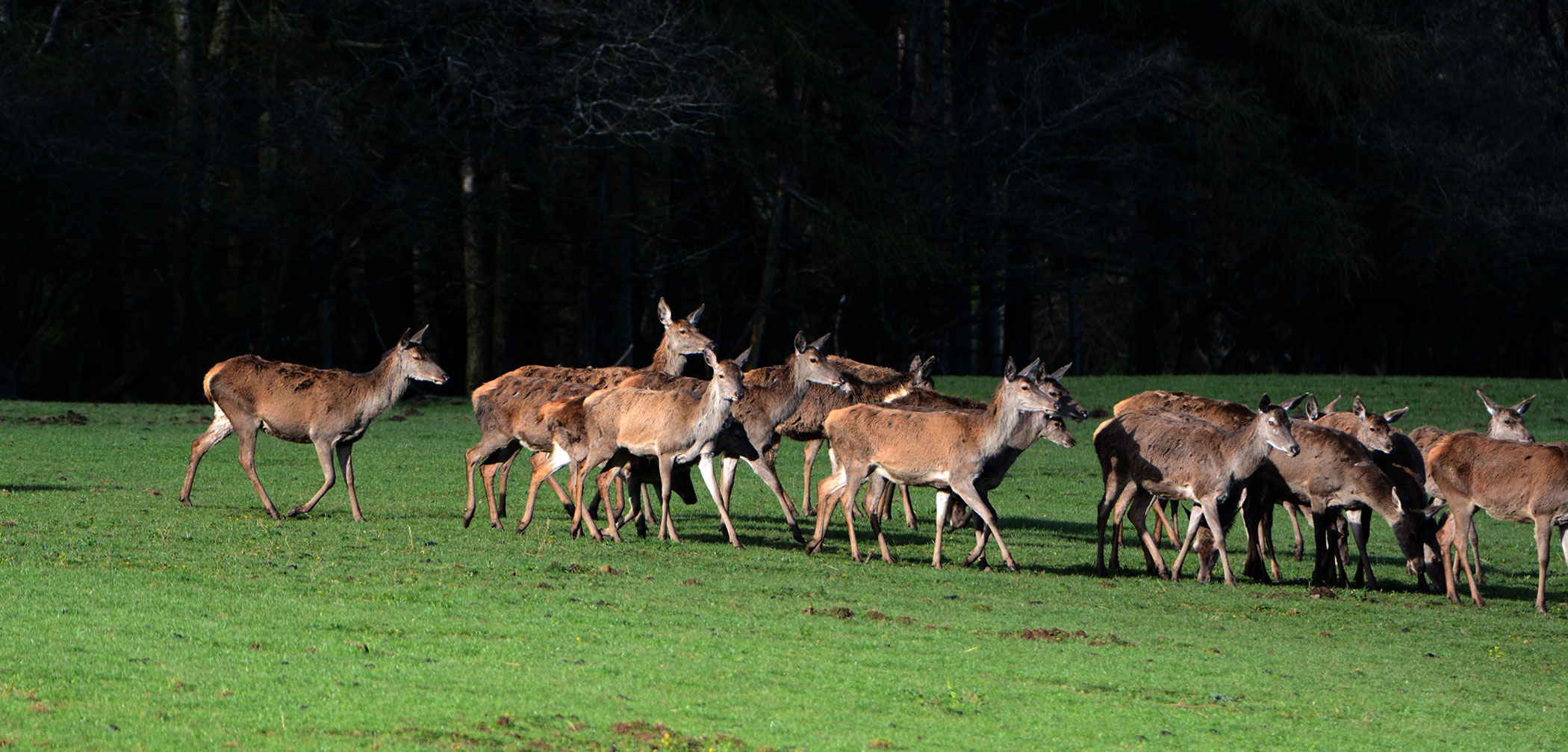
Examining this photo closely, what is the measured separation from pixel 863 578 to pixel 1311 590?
370 cm

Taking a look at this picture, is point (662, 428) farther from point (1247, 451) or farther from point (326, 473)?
point (1247, 451)

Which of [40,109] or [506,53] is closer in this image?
[40,109]

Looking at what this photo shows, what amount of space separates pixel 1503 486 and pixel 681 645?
777cm

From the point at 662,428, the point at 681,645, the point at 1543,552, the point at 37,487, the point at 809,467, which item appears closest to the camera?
the point at 681,645

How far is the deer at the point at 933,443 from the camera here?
13.9 m

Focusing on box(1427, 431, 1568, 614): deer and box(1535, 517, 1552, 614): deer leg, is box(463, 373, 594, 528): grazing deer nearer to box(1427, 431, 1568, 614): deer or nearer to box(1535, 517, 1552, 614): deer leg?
box(1427, 431, 1568, 614): deer

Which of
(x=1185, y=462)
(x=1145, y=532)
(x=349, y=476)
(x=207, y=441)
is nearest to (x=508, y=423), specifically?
(x=349, y=476)

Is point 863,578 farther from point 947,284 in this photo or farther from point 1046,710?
point 947,284

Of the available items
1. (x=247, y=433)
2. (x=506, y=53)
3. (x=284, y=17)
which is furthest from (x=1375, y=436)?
(x=284, y=17)

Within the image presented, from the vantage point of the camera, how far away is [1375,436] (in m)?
15.3

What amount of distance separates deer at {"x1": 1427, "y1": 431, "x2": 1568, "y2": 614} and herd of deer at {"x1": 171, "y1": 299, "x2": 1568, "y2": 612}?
0.01m

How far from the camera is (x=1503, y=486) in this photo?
13.9m

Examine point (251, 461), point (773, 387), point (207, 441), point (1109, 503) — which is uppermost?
point (773, 387)

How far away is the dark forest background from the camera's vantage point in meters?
29.0
